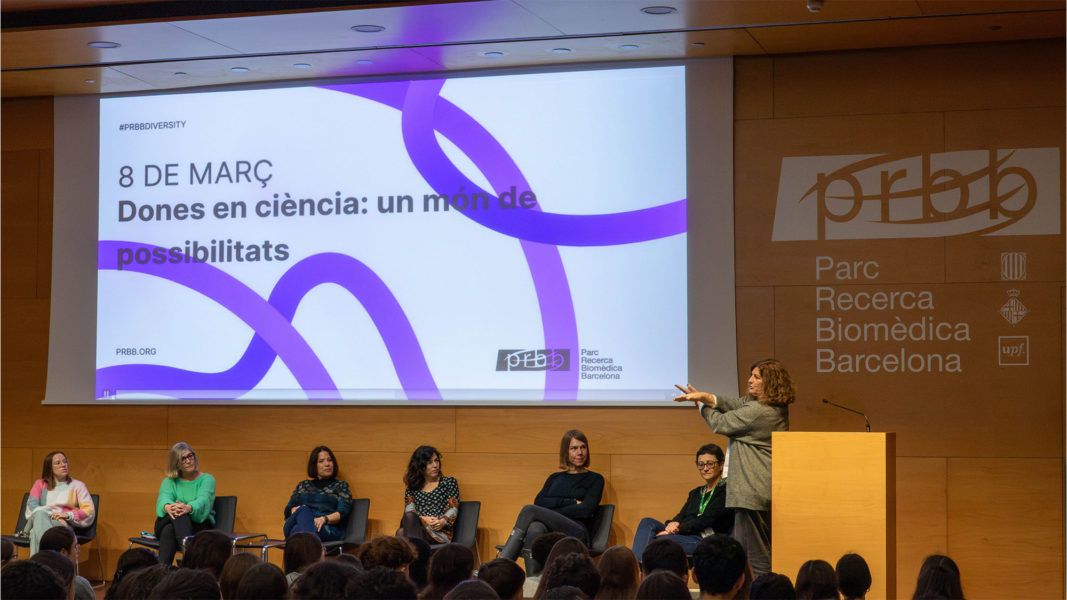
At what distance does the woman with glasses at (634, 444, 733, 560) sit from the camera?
653 cm

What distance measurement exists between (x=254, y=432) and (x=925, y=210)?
15.7 feet

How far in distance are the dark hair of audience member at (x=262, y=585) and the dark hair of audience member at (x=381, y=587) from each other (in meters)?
0.35

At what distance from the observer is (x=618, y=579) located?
3.54 metres

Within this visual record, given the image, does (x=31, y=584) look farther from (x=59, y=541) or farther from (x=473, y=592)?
(x=59, y=541)


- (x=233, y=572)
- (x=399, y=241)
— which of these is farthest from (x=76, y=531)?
(x=233, y=572)

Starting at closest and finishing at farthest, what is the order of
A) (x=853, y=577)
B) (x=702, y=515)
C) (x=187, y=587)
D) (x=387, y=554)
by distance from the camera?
(x=187, y=587), (x=387, y=554), (x=853, y=577), (x=702, y=515)

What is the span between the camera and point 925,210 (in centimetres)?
697

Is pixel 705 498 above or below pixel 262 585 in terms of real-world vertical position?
below

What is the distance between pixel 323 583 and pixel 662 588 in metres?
0.94

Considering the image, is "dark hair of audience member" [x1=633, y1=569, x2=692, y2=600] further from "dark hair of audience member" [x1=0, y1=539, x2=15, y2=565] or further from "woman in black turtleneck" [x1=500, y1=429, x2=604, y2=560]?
"woman in black turtleneck" [x1=500, y1=429, x2=604, y2=560]

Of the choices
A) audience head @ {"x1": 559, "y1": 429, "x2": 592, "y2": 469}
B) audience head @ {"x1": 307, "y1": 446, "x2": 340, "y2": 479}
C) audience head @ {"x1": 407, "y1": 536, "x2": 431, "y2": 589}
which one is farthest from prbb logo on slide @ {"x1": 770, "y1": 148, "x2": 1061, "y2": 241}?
audience head @ {"x1": 407, "y1": 536, "x2": 431, "y2": 589}

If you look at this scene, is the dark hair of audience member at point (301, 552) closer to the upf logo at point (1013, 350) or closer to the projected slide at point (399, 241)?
the projected slide at point (399, 241)

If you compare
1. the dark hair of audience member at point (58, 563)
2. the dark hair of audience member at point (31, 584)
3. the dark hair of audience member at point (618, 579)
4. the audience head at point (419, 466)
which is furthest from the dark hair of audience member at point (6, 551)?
the audience head at point (419, 466)

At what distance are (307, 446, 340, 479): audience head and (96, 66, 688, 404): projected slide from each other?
434 mm
